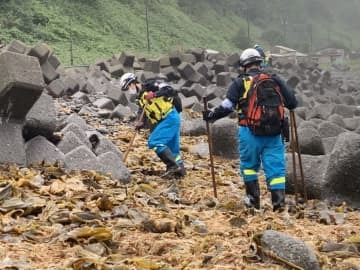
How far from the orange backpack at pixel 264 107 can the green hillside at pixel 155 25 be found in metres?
22.0

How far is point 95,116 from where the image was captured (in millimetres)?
14016

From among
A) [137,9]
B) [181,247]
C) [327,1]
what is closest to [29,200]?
[181,247]

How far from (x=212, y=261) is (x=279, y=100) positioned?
292 cm

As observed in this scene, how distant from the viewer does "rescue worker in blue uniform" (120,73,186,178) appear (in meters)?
8.42

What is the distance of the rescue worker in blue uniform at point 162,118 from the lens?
332 inches

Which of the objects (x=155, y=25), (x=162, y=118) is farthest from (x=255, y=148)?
(x=155, y=25)

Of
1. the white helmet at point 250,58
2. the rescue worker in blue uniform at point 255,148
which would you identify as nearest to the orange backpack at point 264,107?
the rescue worker in blue uniform at point 255,148

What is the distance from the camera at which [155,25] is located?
47062 millimetres

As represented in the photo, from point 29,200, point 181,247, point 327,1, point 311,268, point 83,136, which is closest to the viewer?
point 311,268

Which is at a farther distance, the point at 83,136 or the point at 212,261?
the point at 83,136

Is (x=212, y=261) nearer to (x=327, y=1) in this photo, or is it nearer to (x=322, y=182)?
(x=322, y=182)

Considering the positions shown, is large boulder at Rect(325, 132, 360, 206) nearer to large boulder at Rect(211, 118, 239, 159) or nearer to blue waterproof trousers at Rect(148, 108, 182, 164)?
blue waterproof trousers at Rect(148, 108, 182, 164)

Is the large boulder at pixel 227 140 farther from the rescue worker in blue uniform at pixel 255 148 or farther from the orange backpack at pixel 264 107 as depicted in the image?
the orange backpack at pixel 264 107

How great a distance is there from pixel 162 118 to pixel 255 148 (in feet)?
7.88
